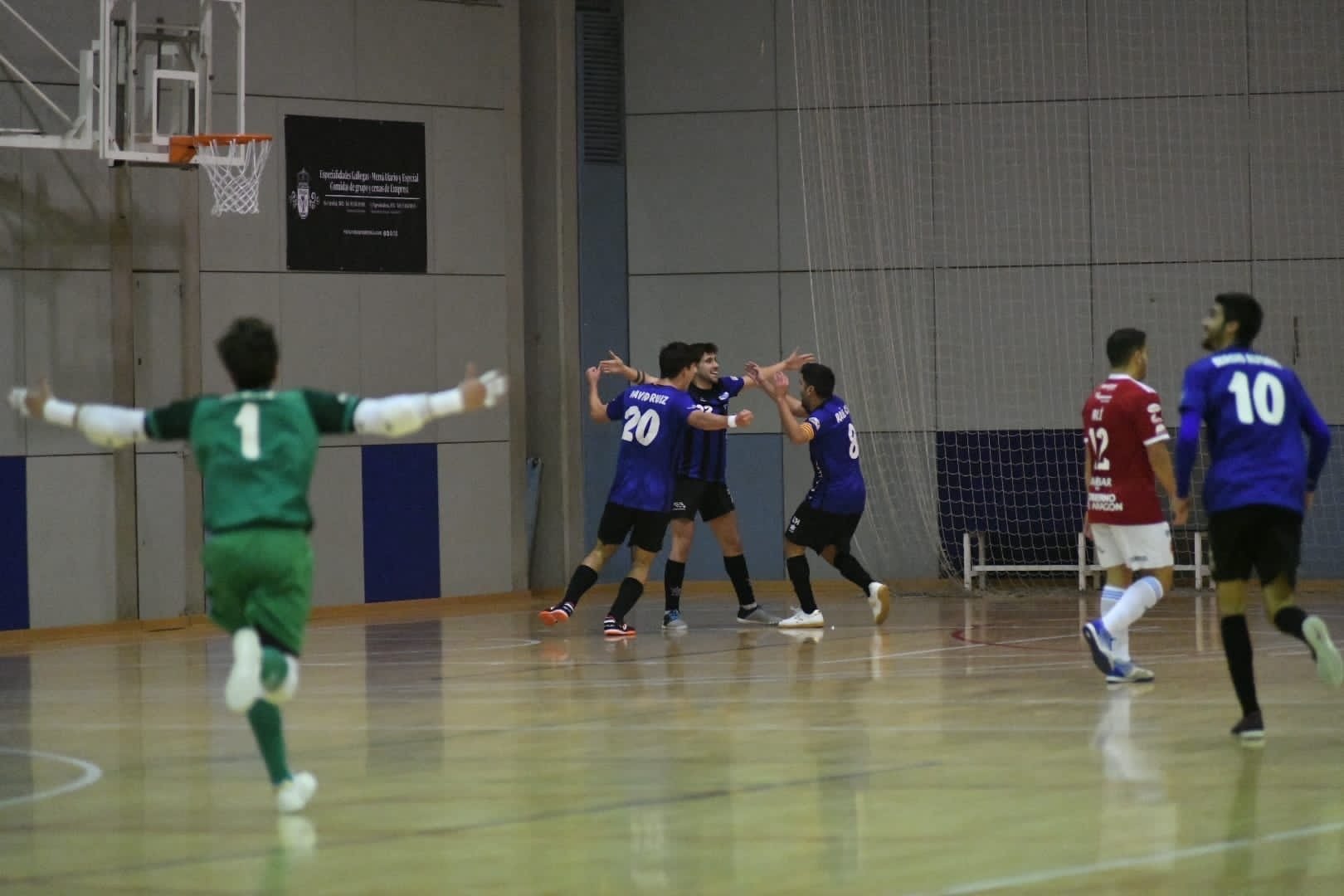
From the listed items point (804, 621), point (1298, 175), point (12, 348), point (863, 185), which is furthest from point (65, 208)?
point (1298, 175)

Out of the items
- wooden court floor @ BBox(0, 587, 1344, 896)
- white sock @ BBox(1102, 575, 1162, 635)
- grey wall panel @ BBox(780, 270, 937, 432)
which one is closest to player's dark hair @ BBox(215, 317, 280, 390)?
wooden court floor @ BBox(0, 587, 1344, 896)

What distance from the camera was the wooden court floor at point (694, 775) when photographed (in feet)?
17.0

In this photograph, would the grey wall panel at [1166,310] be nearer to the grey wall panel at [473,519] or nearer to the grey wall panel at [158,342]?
the grey wall panel at [473,519]

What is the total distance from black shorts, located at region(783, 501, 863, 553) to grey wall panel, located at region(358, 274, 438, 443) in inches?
176

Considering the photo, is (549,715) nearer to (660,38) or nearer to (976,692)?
(976,692)

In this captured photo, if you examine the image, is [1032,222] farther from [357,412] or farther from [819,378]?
[357,412]

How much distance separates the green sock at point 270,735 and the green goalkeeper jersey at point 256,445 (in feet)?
2.18

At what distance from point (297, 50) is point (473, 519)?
465cm

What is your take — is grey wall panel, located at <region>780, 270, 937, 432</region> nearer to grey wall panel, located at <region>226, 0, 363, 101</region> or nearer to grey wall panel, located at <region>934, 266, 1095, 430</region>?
grey wall panel, located at <region>934, 266, 1095, 430</region>

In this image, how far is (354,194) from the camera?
1602cm

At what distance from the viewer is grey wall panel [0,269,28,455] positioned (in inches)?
558

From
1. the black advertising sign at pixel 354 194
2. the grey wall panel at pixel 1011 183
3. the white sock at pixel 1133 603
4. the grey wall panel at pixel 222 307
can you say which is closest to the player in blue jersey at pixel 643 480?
the white sock at pixel 1133 603

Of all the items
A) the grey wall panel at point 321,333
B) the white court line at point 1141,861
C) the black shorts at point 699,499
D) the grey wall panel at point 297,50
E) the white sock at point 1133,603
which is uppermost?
the grey wall panel at point 297,50

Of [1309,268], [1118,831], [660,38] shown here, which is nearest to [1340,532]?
[1309,268]
